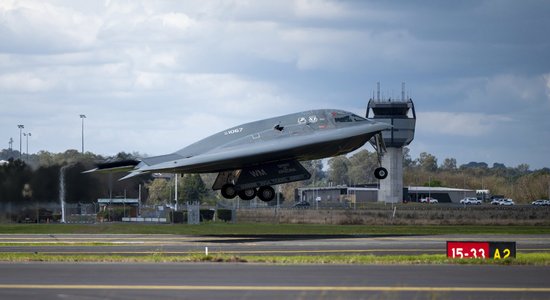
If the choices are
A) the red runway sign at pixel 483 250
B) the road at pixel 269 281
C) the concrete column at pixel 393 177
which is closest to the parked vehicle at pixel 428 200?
the concrete column at pixel 393 177

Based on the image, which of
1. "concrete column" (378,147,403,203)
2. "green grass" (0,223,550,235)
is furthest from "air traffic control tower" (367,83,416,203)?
"green grass" (0,223,550,235)

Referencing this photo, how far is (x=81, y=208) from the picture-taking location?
63.3 m

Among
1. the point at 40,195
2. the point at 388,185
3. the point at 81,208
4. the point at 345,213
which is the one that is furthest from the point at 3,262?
the point at 388,185

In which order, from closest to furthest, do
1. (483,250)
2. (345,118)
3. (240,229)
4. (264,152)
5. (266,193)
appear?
(483,250), (264,152), (345,118), (266,193), (240,229)

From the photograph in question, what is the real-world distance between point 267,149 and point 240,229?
357 inches

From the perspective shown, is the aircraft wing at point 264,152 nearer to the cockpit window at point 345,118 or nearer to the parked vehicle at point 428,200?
the cockpit window at point 345,118

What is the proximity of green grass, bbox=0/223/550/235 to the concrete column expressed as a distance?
6046cm

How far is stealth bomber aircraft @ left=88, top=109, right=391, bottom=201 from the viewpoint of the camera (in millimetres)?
46219

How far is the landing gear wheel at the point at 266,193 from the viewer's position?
48.6 m

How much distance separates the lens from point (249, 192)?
49094mm

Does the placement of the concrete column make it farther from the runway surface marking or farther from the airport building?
the runway surface marking

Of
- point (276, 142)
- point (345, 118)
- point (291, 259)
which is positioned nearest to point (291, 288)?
point (291, 259)

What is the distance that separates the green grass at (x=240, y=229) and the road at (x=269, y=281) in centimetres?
2308

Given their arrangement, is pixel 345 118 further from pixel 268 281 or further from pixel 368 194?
pixel 368 194
